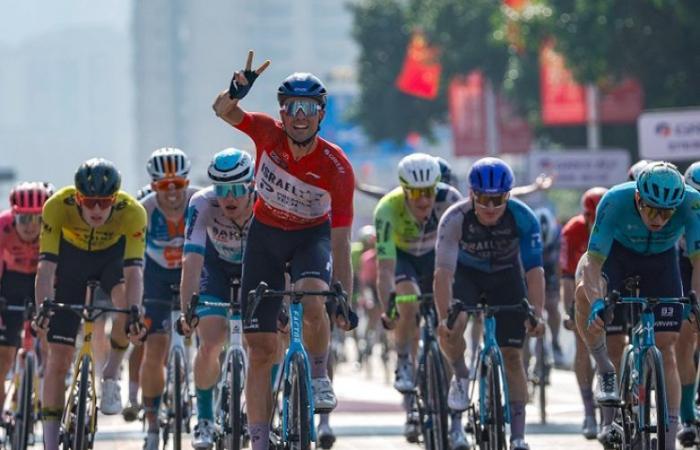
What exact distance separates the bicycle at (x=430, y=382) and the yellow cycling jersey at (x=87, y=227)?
2.10 metres

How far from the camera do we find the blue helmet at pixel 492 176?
11.8 m

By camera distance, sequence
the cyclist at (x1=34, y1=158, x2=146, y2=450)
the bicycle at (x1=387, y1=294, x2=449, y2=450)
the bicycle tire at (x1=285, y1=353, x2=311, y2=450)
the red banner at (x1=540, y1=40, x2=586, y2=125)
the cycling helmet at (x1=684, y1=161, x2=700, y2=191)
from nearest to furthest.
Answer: the bicycle tire at (x1=285, y1=353, x2=311, y2=450) < the cyclist at (x1=34, y1=158, x2=146, y2=450) < the bicycle at (x1=387, y1=294, x2=449, y2=450) < the cycling helmet at (x1=684, y1=161, x2=700, y2=191) < the red banner at (x1=540, y1=40, x2=586, y2=125)

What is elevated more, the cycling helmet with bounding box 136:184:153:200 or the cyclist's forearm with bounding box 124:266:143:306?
the cycling helmet with bounding box 136:184:153:200

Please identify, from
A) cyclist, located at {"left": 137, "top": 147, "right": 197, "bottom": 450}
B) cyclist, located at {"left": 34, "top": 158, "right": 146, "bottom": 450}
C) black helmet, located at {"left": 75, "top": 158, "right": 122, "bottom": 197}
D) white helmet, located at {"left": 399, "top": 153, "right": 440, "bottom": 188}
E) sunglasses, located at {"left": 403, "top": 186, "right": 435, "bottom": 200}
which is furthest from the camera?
sunglasses, located at {"left": 403, "top": 186, "right": 435, "bottom": 200}

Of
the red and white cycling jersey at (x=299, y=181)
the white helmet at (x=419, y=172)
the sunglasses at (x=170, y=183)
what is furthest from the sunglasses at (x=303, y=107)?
the white helmet at (x=419, y=172)

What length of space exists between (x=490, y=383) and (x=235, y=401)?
1.53m

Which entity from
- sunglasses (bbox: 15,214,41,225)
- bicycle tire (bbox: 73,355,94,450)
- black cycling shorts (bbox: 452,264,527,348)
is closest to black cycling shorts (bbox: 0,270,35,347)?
sunglasses (bbox: 15,214,41,225)

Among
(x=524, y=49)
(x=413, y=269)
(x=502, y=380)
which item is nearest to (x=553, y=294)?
(x=413, y=269)

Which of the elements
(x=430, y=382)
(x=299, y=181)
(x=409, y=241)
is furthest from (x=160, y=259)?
(x=299, y=181)

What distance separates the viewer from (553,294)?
20875 millimetres

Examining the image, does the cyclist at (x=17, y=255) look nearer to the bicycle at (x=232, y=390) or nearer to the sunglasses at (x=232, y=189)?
the sunglasses at (x=232, y=189)

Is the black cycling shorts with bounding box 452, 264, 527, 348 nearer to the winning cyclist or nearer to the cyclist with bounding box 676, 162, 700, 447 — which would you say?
the winning cyclist

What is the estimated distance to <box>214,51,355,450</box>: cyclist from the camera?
10.4 meters

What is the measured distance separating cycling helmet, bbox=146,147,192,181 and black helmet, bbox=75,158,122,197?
1771 mm
